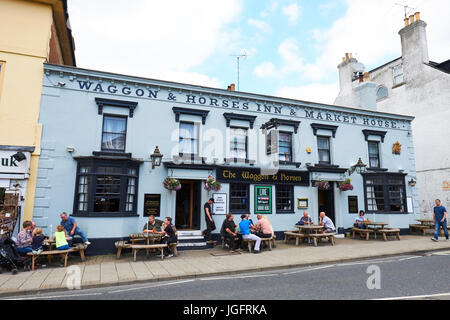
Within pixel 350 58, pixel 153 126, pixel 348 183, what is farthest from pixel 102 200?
pixel 350 58

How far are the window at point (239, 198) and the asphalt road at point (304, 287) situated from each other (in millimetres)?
5353

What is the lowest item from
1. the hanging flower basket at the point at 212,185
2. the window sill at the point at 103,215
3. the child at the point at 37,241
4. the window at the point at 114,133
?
the child at the point at 37,241

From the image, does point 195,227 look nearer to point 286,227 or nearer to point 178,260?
point 178,260

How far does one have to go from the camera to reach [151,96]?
12484mm

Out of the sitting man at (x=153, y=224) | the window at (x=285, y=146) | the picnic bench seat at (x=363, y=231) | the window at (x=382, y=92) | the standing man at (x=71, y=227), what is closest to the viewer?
the standing man at (x=71, y=227)

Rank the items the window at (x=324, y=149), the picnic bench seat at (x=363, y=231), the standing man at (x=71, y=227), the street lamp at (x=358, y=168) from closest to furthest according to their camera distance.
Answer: the standing man at (x=71, y=227), the picnic bench seat at (x=363, y=231), the street lamp at (x=358, y=168), the window at (x=324, y=149)

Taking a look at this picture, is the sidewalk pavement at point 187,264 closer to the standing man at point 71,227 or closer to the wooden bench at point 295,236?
the wooden bench at point 295,236

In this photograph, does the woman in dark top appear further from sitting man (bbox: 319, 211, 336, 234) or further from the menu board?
sitting man (bbox: 319, 211, 336, 234)

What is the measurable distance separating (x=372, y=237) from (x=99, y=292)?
13.7 metres

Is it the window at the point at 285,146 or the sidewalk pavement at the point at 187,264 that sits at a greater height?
the window at the point at 285,146

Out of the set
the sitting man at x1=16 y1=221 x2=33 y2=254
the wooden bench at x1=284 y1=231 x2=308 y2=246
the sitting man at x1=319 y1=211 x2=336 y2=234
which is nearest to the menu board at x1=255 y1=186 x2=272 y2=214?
the wooden bench at x1=284 y1=231 x2=308 y2=246

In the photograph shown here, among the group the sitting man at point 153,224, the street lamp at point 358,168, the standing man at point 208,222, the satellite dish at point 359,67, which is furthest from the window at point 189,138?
the satellite dish at point 359,67

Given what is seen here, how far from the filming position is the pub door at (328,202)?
15203 millimetres

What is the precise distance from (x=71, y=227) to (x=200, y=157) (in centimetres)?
590
